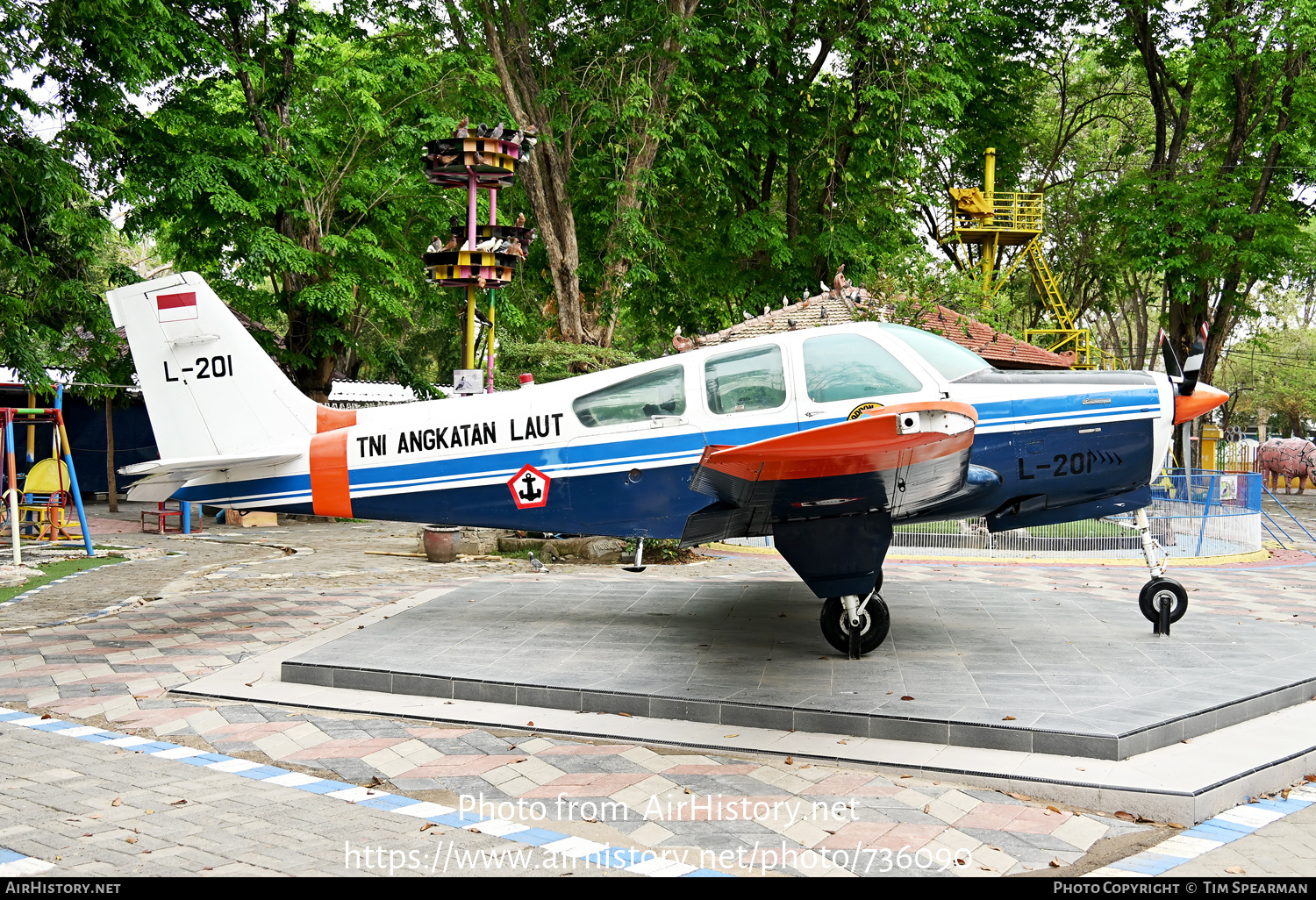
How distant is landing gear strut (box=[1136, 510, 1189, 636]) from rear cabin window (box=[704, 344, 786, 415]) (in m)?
3.16

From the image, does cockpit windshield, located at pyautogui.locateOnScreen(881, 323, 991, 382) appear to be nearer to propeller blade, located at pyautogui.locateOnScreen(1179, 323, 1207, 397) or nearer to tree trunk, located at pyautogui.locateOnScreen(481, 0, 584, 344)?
propeller blade, located at pyautogui.locateOnScreen(1179, 323, 1207, 397)

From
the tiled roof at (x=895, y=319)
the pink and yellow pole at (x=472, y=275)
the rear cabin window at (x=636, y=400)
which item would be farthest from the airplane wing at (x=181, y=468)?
the tiled roof at (x=895, y=319)

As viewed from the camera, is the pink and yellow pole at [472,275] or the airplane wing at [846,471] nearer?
the airplane wing at [846,471]

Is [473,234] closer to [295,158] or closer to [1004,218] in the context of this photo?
[295,158]

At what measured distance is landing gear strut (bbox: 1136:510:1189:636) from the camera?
7.27 meters

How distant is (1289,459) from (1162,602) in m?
26.9

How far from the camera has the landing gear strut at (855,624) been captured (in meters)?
6.75

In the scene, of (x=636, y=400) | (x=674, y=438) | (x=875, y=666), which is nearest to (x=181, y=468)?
(x=636, y=400)

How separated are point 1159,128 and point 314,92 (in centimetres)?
2193

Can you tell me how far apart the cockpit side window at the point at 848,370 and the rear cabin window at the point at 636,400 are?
1014 millimetres

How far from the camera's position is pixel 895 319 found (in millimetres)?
16531

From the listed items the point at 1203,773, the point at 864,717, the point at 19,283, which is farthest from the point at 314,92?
the point at 1203,773

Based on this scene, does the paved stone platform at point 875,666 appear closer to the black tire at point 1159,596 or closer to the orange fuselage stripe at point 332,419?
the black tire at point 1159,596

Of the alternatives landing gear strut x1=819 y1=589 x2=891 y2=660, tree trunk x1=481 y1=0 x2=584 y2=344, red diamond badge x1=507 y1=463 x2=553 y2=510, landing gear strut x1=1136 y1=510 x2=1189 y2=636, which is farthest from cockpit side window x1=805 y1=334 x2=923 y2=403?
tree trunk x1=481 y1=0 x2=584 y2=344
